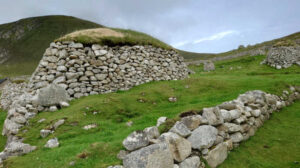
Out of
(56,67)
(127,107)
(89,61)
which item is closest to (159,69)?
(89,61)

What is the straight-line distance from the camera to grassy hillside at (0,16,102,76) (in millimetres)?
117825

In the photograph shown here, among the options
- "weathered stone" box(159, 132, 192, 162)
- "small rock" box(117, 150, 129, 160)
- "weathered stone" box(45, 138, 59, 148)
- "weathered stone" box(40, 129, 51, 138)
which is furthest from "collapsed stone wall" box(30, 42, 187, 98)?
"weathered stone" box(159, 132, 192, 162)

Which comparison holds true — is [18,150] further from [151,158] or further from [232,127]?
[232,127]

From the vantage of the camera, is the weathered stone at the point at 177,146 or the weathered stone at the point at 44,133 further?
the weathered stone at the point at 44,133

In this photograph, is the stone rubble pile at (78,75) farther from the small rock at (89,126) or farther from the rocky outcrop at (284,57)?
the rocky outcrop at (284,57)

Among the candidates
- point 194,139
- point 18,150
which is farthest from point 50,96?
point 194,139

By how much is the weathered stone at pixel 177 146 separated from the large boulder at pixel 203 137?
0.33 meters

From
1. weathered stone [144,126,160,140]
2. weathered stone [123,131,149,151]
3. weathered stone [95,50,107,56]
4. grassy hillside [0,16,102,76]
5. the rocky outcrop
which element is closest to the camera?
weathered stone [123,131,149,151]

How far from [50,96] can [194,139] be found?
355 inches

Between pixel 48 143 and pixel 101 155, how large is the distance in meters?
2.82

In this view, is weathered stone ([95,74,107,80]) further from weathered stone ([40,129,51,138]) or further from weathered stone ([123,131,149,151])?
weathered stone ([123,131,149,151])

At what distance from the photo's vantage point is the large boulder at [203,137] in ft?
17.0

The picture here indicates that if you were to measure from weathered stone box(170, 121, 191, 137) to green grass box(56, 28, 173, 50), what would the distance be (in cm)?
1142

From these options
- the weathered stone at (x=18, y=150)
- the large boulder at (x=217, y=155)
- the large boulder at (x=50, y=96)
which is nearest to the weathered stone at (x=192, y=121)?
the large boulder at (x=217, y=155)
